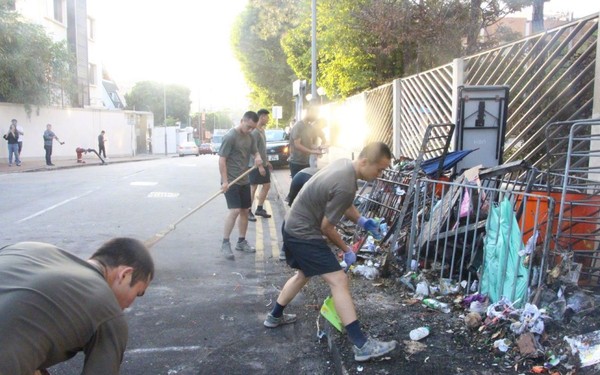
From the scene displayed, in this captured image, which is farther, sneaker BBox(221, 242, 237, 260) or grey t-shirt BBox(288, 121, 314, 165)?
grey t-shirt BBox(288, 121, 314, 165)

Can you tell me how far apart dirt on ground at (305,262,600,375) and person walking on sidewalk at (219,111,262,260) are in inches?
104

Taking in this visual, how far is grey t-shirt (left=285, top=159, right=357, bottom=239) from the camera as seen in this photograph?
3.81m

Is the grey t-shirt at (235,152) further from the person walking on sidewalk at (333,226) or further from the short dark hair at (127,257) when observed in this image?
the short dark hair at (127,257)

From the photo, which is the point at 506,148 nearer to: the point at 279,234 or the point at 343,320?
the point at 279,234

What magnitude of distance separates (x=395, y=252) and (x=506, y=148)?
3.39 m

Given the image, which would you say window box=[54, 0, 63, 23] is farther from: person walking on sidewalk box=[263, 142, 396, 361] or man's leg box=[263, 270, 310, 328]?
person walking on sidewalk box=[263, 142, 396, 361]

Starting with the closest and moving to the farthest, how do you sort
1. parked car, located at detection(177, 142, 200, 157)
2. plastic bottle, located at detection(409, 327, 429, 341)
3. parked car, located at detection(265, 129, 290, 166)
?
plastic bottle, located at detection(409, 327, 429, 341) → parked car, located at detection(265, 129, 290, 166) → parked car, located at detection(177, 142, 200, 157)

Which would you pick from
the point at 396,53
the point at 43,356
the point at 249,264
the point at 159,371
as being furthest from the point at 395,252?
the point at 396,53

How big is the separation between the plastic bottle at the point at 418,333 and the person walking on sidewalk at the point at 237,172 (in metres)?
3.23

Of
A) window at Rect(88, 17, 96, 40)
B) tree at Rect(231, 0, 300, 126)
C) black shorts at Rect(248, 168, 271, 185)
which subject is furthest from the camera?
window at Rect(88, 17, 96, 40)

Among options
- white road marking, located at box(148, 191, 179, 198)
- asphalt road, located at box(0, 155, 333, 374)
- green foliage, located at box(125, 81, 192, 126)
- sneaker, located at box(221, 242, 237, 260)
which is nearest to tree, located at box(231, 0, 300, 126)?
white road marking, located at box(148, 191, 179, 198)

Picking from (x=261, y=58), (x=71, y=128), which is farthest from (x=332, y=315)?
(x=261, y=58)

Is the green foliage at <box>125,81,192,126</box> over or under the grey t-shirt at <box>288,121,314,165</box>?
over

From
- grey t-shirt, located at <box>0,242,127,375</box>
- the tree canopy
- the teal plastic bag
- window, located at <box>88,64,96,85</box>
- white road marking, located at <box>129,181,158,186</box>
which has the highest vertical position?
window, located at <box>88,64,96,85</box>
